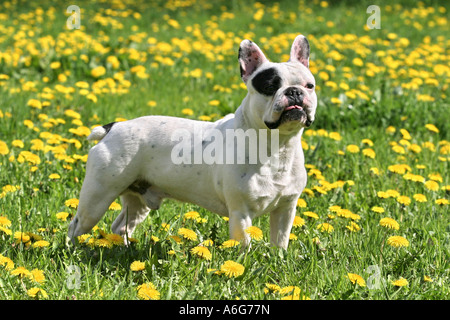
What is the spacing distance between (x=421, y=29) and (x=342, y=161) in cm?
695

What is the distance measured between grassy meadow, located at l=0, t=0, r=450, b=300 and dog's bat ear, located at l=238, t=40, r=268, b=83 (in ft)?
2.87

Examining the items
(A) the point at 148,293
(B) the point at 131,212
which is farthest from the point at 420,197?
(A) the point at 148,293

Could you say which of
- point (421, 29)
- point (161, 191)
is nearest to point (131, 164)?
point (161, 191)

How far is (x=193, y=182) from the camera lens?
144 inches

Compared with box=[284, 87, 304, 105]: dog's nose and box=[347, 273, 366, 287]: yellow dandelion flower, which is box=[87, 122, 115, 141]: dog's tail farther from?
box=[347, 273, 366, 287]: yellow dandelion flower

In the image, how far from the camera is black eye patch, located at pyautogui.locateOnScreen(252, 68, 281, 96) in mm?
3281

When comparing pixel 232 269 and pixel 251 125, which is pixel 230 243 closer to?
pixel 232 269

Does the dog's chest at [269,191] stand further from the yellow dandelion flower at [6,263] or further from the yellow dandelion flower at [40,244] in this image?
the yellow dandelion flower at [6,263]

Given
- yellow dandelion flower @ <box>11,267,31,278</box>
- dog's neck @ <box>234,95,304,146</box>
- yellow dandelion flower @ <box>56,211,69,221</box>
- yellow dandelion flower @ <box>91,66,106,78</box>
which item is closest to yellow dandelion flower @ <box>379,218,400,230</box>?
dog's neck @ <box>234,95,304,146</box>

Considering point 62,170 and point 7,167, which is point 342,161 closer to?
point 62,170

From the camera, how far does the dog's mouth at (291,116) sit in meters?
3.18

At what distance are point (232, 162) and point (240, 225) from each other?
35 centimetres

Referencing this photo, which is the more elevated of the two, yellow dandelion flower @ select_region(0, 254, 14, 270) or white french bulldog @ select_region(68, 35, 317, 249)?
white french bulldog @ select_region(68, 35, 317, 249)

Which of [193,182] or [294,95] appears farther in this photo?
[193,182]
